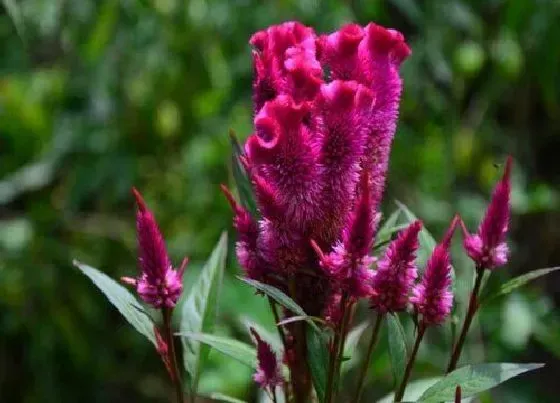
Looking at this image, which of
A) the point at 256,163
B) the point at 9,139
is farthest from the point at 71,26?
the point at 256,163

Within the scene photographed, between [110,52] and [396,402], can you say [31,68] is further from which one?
[396,402]

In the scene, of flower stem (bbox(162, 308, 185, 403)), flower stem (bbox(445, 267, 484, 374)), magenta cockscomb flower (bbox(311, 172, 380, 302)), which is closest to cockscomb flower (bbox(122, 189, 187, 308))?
flower stem (bbox(162, 308, 185, 403))

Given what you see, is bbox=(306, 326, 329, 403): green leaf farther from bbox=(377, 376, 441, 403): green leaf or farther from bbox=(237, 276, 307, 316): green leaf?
bbox=(377, 376, 441, 403): green leaf

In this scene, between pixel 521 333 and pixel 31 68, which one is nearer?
pixel 521 333

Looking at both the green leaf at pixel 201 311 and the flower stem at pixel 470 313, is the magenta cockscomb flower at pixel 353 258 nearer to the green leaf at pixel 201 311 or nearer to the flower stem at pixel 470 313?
the flower stem at pixel 470 313

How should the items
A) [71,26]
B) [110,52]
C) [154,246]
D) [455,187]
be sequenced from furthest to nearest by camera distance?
[455,187]
[110,52]
[71,26]
[154,246]

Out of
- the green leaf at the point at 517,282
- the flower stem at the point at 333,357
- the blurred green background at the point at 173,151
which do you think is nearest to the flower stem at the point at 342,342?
the flower stem at the point at 333,357

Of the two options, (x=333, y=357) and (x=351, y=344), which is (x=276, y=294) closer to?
(x=333, y=357)
